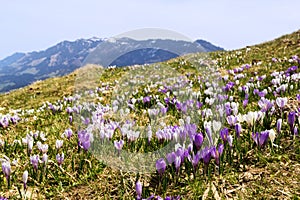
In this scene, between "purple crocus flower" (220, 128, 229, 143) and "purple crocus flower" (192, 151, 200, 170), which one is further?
"purple crocus flower" (220, 128, 229, 143)

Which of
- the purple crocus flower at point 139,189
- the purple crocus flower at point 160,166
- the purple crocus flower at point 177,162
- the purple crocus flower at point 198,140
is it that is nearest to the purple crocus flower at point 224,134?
the purple crocus flower at point 198,140

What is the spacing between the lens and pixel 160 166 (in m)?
2.78

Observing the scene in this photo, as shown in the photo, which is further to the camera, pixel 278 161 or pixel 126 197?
pixel 278 161

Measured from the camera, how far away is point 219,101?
19.2 ft

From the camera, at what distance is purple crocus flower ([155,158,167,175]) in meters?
2.76

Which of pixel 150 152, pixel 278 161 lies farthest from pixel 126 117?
pixel 278 161

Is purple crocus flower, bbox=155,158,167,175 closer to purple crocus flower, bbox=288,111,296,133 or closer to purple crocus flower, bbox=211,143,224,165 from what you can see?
purple crocus flower, bbox=211,143,224,165

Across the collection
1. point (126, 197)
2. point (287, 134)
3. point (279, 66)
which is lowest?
point (126, 197)

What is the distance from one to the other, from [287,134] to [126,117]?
320 centimetres

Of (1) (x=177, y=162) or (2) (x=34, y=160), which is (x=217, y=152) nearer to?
(1) (x=177, y=162)

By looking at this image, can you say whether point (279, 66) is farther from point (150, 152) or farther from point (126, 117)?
point (150, 152)

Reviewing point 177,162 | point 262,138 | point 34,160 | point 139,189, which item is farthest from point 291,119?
point 34,160

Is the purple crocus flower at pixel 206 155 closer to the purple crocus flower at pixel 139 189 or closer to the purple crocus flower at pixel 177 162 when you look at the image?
the purple crocus flower at pixel 177 162

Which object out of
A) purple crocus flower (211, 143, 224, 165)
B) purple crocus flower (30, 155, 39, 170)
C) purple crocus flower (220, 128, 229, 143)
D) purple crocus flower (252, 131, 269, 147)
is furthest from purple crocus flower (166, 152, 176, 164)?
purple crocus flower (30, 155, 39, 170)
